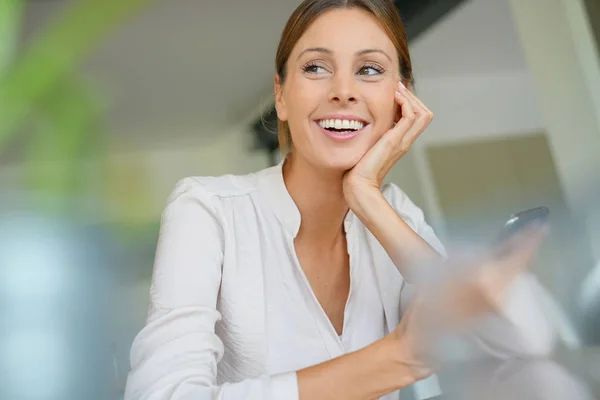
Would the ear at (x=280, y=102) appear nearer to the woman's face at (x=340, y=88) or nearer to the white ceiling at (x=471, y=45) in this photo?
the woman's face at (x=340, y=88)

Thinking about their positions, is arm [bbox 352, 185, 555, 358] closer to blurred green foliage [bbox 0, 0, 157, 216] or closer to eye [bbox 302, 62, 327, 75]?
eye [bbox 302, 62, 327, 75]

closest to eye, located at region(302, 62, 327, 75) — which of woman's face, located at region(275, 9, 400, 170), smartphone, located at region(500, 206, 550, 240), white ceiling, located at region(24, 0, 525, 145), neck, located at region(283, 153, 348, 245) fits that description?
woman's face, located at region(275, 9, 400, 170)

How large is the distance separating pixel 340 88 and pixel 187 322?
305 mm

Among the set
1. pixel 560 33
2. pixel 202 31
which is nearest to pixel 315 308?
pixel 560 33

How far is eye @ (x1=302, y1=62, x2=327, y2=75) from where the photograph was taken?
650mm

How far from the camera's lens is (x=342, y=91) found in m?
0.62

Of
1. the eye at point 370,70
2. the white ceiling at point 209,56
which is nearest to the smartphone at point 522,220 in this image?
the eye at point 370,70

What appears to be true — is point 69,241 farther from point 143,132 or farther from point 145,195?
point 143,132

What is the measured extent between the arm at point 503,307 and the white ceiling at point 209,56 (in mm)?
1119

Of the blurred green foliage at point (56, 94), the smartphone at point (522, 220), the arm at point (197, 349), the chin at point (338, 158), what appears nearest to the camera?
the arm at point (197, 349)

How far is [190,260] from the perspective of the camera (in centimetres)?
53

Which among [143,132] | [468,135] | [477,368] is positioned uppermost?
[143,132]

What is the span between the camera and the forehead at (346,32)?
64 centimetres

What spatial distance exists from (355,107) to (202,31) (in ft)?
3.68
